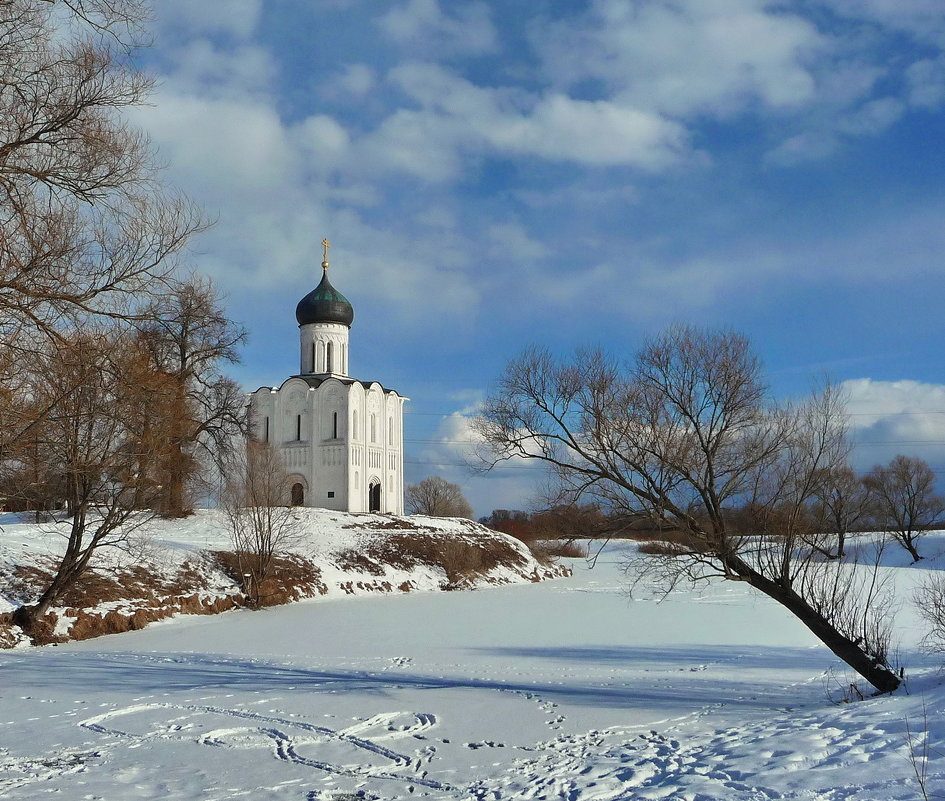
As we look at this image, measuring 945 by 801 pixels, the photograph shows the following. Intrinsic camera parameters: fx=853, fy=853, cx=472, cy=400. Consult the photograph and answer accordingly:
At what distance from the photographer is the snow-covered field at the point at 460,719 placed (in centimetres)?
677

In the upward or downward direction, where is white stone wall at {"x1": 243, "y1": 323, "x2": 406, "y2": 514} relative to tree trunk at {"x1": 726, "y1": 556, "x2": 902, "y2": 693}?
upward

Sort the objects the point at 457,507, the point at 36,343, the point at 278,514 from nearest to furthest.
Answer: the point at 36,343 < the point at 278,514 < the point at 457,507

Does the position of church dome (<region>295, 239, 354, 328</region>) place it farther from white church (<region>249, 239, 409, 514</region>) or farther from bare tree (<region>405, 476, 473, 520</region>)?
bare tree (<region>405, 476, 473, 520</region>)

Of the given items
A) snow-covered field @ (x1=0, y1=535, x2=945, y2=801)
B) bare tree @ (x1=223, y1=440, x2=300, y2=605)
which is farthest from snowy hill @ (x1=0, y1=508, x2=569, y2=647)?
snow-covered field @ (x1=0, y1=535, x2=945, y2=801)

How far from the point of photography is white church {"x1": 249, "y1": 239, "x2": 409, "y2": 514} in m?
44.1

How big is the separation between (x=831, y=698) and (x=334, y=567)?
20.6 meters

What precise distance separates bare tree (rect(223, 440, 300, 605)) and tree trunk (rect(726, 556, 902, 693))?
16456 millimetres

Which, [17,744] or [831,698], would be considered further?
[831,698]

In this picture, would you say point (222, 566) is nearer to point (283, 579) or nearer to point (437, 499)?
point (283, 579)

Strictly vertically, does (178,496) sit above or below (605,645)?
above

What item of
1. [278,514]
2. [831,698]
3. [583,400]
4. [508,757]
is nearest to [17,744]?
[508,757]

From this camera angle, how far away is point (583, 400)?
1055cm

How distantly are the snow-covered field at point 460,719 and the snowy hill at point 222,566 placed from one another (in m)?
2.22

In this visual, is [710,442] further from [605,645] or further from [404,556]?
[404,556]
